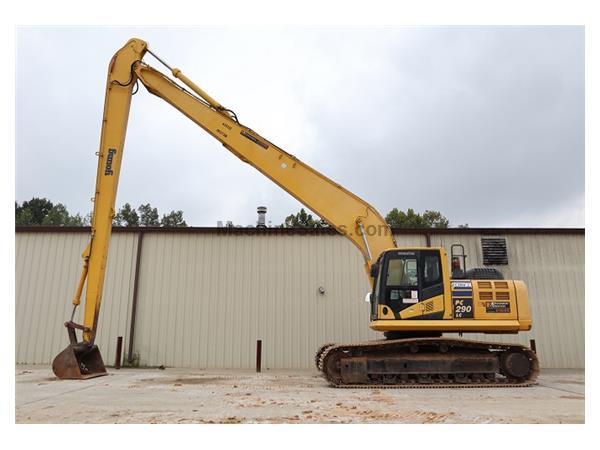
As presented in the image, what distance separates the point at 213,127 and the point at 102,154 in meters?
2.83

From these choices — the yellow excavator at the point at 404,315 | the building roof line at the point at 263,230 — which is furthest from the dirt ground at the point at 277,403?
the building roof line at the point at 263,230

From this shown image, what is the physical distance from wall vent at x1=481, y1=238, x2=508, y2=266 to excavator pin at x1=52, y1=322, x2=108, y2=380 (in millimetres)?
12493

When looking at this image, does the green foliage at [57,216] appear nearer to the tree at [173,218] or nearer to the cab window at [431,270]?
the tree at [173,218]

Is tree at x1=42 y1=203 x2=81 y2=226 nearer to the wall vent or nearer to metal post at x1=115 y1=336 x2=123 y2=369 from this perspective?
metal post at x1=115 y1=336 x2=123 y2=369

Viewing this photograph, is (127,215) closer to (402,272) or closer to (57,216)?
(57,216)

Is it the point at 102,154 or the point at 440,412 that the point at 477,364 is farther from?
the point at 102,154

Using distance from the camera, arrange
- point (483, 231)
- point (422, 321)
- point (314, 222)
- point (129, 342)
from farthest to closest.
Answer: point (314, 222), point (483, 231), point (129, 342), point (422, 321)

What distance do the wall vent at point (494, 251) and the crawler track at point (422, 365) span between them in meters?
6.18

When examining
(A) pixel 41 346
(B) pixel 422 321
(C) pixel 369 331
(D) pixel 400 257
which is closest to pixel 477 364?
(B) pixel 422 321

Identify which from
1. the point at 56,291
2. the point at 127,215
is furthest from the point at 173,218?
the point at 56,291

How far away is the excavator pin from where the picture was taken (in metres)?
9.82

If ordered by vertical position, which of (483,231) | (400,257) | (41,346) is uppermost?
(483,231)

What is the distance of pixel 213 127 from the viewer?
444 inches

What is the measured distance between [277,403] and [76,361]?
5384 mm
